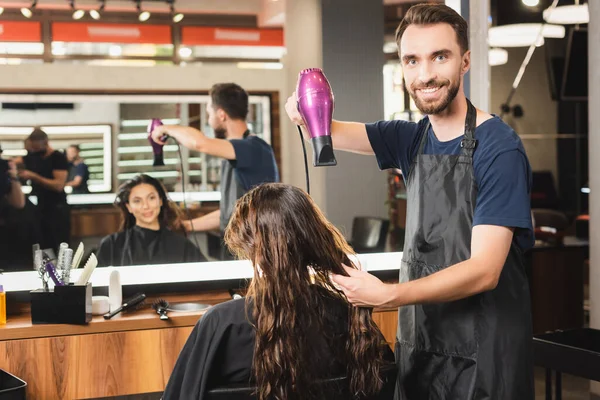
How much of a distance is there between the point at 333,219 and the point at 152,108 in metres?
0.82

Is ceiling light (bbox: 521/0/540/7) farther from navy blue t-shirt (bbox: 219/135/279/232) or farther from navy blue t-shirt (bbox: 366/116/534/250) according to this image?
navy blue t-shirt (bbox: 366/116/534/250)

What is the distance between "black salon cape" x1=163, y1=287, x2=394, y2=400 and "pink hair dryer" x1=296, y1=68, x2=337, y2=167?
1.24 feet

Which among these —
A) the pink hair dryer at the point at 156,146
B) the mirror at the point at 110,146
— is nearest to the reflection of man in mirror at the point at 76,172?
the mirror at the point at 110,146

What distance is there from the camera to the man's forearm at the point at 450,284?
161cm

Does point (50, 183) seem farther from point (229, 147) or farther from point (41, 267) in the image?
point (229, 147)

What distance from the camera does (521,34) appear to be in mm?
6613

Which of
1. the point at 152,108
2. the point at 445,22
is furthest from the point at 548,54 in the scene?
the point at 445,22

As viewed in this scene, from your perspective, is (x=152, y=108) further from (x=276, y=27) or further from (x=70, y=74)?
(x=276, y=27)

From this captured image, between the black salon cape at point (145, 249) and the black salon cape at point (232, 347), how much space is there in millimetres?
1135

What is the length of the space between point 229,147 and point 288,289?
52.8 inches

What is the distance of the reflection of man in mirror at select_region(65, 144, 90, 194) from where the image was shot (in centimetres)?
274

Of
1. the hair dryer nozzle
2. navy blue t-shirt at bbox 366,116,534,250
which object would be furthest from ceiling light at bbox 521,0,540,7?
the hair dryer nozzle

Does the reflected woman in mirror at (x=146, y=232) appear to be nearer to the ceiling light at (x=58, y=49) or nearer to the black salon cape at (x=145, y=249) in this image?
the black salon cape at (x=145, y=249)

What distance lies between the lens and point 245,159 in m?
2.89
